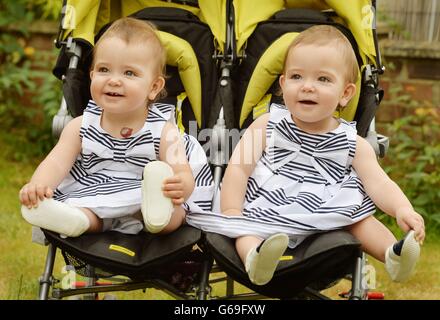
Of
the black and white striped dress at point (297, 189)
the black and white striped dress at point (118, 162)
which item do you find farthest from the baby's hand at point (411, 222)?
the black and white striped dress at point (118, 162)

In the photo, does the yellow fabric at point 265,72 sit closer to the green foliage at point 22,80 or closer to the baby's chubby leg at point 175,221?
the baby's chubby leg at point 175,221

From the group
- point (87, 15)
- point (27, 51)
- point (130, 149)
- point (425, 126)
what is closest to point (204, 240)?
point (130, 149)

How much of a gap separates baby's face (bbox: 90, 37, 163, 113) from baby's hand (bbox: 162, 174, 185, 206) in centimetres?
34

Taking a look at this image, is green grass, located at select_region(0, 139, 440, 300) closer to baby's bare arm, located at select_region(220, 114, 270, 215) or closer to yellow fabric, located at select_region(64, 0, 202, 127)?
yellow fabric, located at select_region(64, 0, 202, 127)

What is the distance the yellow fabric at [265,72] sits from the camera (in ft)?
10.8

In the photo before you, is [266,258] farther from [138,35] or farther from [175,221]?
[138,35]

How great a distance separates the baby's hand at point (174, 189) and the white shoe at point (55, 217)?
271mm

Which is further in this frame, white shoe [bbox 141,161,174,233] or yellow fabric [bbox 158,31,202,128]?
yellow fabric [bbox 158,31,202,128]

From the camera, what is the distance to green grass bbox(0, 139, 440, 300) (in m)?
4.04

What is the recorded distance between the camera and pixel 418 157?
4.93 meters

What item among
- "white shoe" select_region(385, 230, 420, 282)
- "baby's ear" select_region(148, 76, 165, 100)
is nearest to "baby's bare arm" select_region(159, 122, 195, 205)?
"baby's ear" select_region(148, 76, 165, 100)

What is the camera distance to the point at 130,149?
286 centimetres

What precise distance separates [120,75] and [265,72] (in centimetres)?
69

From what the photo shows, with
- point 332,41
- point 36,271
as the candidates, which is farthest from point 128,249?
point 36,271
